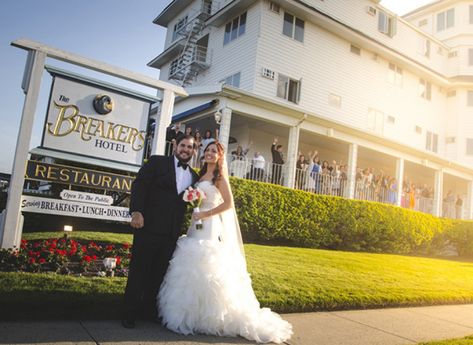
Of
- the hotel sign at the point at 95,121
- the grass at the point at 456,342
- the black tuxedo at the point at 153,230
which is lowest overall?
the grass at the point at 456,342

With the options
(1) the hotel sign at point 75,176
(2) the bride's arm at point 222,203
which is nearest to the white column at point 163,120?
(1) the hotel sign at point 75,176

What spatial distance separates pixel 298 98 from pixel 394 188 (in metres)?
6.34

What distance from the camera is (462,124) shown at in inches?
1051

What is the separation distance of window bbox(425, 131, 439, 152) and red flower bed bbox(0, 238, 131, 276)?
960 inches

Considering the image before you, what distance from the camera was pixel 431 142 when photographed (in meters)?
25.8

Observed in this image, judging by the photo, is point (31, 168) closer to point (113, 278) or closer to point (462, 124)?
point (113, 278)

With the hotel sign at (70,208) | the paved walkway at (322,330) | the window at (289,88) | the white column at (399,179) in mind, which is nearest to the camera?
the paved walkway at (322,330)

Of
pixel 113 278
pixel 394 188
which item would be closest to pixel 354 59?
pixel 394 188

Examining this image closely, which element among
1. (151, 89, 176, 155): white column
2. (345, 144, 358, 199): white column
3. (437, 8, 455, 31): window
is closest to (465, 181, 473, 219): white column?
(345, 144, 358, 199): white column

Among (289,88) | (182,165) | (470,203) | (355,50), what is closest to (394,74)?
(355,50)

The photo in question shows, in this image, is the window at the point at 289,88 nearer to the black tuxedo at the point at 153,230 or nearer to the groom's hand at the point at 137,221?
the black tuxedo at the point at 153,230

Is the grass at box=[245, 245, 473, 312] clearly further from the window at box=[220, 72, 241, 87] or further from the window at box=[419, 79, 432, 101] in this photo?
the window at box=[419, 79, 432, 101]

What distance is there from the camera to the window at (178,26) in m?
23.3

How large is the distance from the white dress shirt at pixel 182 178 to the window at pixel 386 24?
22341 mm
